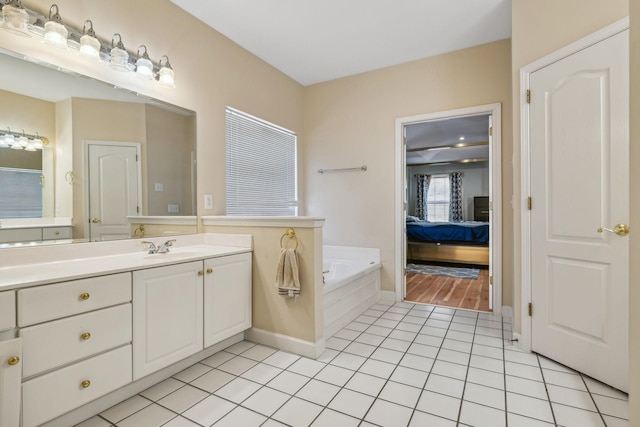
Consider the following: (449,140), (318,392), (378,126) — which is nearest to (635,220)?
(318,392)

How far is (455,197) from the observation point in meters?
8.62

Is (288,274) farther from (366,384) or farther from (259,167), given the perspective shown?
(259,167)

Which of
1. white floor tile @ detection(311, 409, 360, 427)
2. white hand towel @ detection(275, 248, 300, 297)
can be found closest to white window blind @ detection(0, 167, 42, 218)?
white hand towel @ detection(275, 248, 300, 297)

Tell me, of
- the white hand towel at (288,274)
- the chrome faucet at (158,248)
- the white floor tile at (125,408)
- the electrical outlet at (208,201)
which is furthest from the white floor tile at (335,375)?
the electrical outlet at (208,201)

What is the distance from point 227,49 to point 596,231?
3.23 m

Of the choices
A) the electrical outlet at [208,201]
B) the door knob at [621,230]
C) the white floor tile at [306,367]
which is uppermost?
the electrical outlet at [208,201]

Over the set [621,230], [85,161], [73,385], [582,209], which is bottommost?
[73,385]

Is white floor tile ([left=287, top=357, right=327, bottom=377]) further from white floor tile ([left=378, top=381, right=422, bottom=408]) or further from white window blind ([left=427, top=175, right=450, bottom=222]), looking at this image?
white window blind ([left=427, top=175, right=450, bottom=222])

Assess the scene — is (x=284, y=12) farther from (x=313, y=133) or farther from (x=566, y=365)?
(x=566, y=365)

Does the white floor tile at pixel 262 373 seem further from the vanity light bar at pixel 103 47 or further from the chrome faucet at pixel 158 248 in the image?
the vanity light bar at pixel 103 47

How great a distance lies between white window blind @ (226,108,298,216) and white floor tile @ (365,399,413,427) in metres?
2.08

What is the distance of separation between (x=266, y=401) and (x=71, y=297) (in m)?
1.10

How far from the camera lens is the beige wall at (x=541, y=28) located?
1892 millimetres

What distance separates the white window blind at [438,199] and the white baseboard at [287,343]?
7525 millimetres
